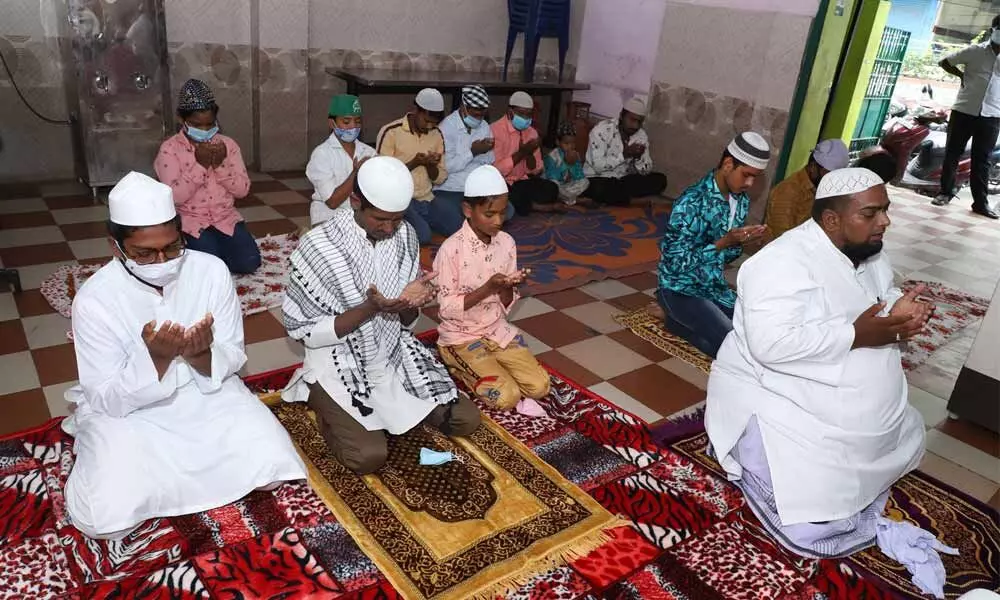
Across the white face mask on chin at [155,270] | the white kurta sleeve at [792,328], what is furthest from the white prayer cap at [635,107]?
the white face mask on chin at [155,270]

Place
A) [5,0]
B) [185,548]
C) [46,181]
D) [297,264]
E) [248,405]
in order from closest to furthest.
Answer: [185,548] → [248,405] → [297,264] → [5,0] → [46,181]

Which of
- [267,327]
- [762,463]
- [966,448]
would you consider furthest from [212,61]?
[966,448]

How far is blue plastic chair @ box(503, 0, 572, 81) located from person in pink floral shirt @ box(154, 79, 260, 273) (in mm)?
4245

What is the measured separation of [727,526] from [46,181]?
19.9 feet

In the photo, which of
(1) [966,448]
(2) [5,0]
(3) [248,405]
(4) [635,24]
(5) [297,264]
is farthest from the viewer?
(4) [635,24]

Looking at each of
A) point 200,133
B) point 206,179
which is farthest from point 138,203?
point 206,179

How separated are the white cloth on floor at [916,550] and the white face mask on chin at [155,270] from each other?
107 inches

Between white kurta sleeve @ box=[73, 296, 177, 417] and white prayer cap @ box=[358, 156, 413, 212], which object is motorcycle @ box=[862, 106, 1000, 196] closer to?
white prayer cap @ box=[358, 156, 413, 212]

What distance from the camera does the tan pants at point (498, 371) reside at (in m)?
3.39

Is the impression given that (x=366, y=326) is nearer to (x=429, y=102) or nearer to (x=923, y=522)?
(x=923, y=522)

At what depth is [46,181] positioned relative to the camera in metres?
6.15

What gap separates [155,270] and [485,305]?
1.58 m

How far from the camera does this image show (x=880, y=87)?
9.41 metres

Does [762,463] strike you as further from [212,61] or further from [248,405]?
[212,61]
